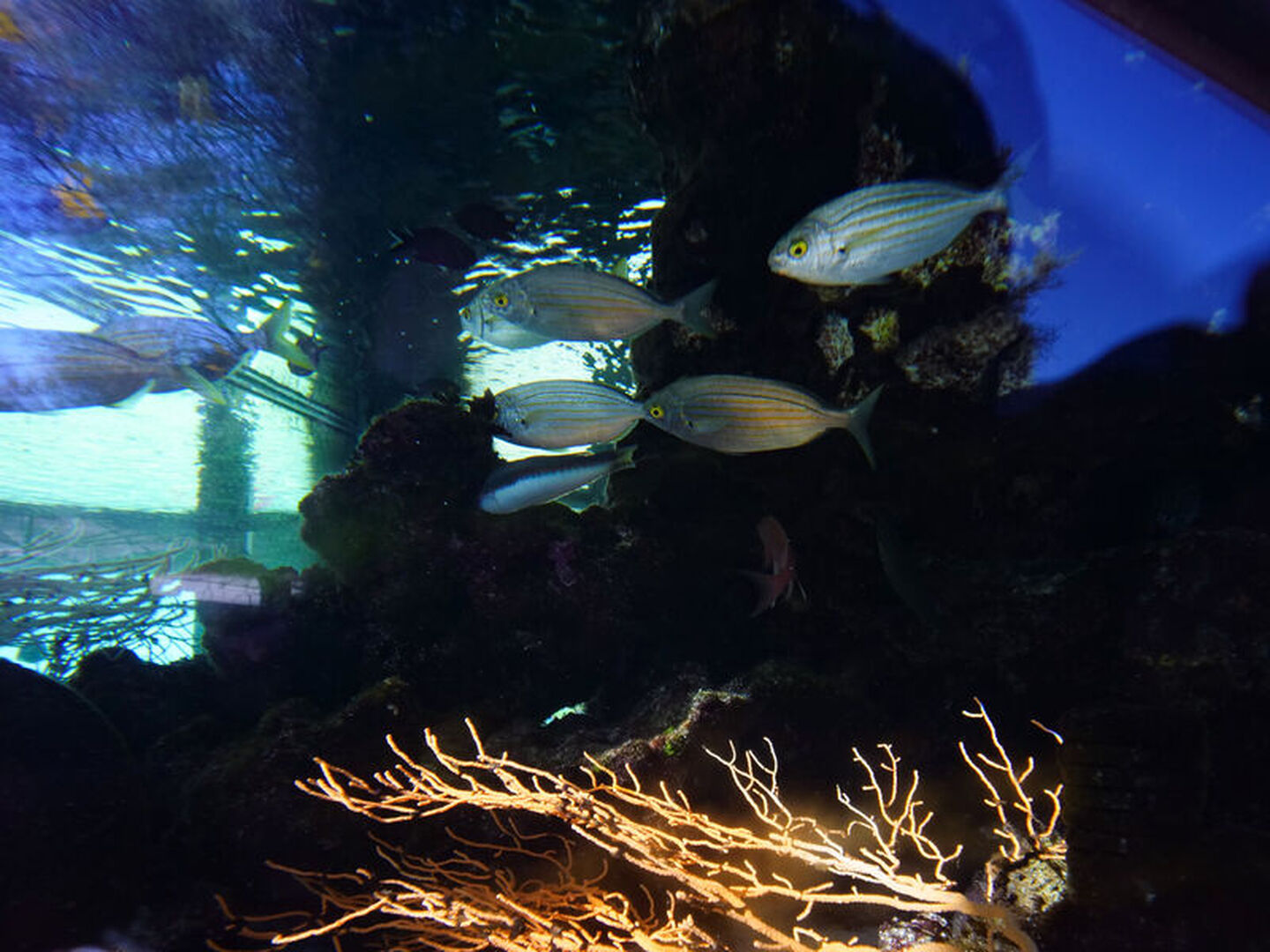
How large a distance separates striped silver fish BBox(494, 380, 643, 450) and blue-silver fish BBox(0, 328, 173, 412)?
4690mm

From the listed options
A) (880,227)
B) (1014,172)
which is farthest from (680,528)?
(1014,172)

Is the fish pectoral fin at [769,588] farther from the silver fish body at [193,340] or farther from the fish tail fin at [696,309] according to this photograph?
the silver fish body at [193,340]

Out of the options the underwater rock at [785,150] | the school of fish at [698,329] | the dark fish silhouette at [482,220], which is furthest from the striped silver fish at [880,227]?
the dark fish silhouette at [482,220]

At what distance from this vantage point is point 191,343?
6230 millimetres

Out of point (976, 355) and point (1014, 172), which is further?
point (976, 355)

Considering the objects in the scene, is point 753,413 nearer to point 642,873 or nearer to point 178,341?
point 642,873

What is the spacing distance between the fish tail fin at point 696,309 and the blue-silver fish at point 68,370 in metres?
6.07

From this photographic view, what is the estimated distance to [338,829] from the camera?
3.14 metres

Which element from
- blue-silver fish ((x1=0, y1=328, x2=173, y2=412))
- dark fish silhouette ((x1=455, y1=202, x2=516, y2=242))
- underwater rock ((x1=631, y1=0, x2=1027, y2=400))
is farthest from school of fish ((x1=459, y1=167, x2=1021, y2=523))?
blue-silver fish ((x1=0, y1=328, x2=173, y2=412))

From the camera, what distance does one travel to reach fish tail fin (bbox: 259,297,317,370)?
287 inches

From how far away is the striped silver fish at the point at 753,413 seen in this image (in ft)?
9.60

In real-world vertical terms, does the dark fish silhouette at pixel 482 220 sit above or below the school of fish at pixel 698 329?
above

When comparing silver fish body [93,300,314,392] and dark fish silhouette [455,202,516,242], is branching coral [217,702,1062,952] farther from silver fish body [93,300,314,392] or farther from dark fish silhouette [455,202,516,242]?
silver fish body [93,300,314,392]

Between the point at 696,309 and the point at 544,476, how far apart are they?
1.63 meters
